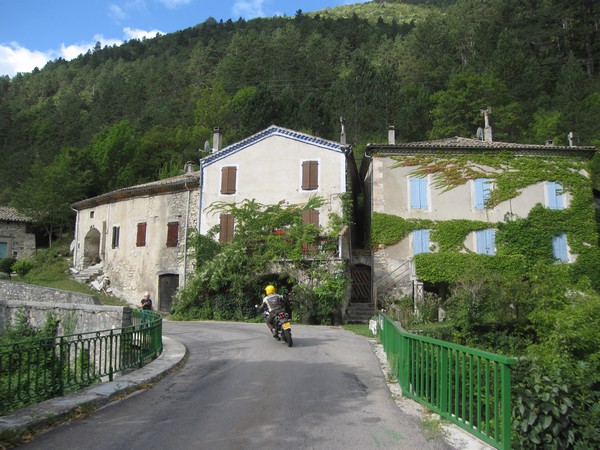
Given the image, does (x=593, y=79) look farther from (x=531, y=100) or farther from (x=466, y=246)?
(x=466, y=246)

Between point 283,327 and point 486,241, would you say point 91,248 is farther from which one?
point 486,241

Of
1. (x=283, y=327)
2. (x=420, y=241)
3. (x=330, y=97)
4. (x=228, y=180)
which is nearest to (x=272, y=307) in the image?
(x=283, y=327)

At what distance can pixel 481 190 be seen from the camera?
23.5m

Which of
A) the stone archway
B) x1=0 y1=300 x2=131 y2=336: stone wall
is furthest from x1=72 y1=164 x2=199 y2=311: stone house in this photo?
x1=0 y1=300 x2=131 y2=336: stone wall

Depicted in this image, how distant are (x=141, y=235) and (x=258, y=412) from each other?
23.3 m

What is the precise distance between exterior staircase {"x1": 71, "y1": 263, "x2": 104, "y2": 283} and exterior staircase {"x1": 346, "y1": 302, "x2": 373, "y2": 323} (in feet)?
54.1

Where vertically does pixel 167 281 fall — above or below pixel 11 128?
below

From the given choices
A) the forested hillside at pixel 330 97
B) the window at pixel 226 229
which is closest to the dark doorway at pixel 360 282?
the window at pixel 226 229

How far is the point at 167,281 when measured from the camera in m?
26.3

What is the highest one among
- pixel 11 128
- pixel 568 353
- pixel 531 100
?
pixel 11 128

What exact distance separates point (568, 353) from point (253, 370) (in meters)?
11.7

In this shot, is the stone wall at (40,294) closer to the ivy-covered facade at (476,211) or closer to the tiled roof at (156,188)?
the tiled roof at (156,188)

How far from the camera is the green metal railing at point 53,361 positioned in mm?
6250

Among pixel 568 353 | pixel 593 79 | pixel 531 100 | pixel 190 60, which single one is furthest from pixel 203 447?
pixel 190 60
